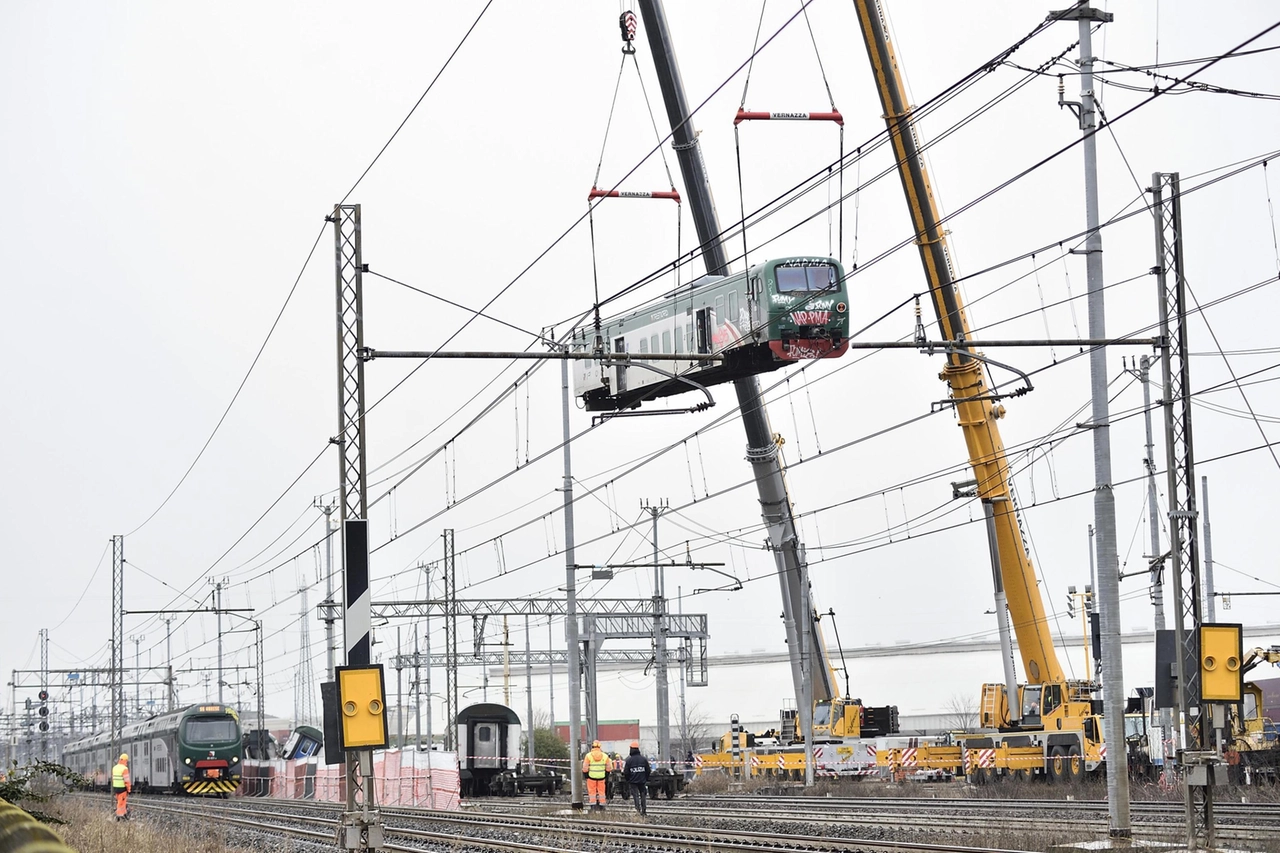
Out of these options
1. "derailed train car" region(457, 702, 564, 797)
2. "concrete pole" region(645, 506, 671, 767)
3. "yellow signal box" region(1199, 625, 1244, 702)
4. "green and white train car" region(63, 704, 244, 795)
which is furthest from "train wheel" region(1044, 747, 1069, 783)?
"green and white train car" region(63, 704, 244, 795)

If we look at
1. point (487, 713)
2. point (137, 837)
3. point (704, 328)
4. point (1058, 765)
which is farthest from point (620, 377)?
point (487, 713)

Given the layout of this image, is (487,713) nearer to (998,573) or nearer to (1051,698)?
(1051,698)

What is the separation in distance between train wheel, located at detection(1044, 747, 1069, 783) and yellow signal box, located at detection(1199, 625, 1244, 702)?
18954 mm

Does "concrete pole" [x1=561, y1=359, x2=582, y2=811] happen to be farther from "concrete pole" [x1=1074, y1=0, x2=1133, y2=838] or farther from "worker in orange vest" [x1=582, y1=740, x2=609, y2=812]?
"concrete pole" [x1=1074, y1=0, x2=1133, y2=838]

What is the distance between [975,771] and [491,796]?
18117mm

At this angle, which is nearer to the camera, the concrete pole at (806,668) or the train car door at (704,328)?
the train car door at (704,328)

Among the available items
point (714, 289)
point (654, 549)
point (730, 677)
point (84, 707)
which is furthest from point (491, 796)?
point (730, 677)

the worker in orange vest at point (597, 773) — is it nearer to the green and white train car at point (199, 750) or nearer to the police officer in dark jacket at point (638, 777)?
the police officer in dark jacket at point (638, 777)

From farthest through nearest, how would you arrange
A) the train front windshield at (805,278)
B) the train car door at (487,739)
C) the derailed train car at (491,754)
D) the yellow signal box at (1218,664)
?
the train car door at (487,739), the derailed train car at (491,754), the train front windshield at (805,278), the yellow signal box at (1218,664)

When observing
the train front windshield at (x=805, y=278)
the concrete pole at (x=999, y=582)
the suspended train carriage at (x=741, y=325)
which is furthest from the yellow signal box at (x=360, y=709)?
the concrete pole at (x=999, y=582)

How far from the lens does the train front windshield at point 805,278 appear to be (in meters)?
27.4

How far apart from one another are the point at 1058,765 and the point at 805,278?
15.7 m

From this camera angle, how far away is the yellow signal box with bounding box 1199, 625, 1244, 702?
17.5m

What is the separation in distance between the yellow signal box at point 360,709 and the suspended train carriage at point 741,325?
1002cm
